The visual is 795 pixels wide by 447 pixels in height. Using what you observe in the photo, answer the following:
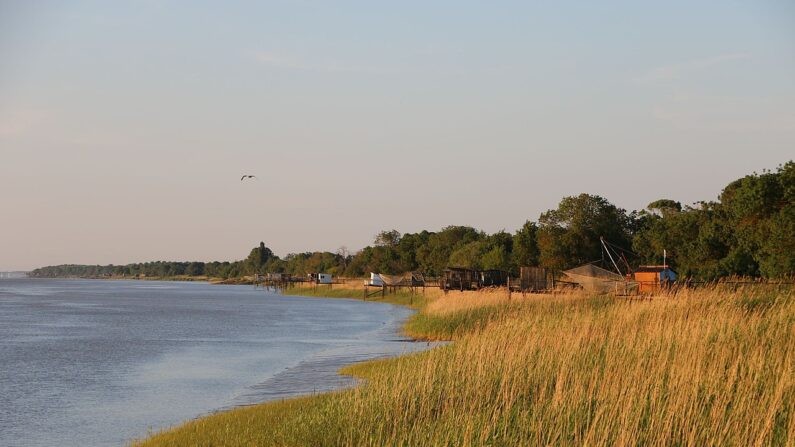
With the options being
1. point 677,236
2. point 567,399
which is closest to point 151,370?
point 567,399

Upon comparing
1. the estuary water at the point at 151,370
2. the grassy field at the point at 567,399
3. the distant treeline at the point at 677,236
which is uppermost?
the distant treeline at the point at 677,236

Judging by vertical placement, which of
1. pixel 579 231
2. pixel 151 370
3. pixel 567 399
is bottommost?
pixel 151 370

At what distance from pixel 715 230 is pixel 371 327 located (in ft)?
122

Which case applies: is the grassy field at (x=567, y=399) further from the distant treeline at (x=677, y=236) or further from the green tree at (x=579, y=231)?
the green tree at (x=579, y=231)

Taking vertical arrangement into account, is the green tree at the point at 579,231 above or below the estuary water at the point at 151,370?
above

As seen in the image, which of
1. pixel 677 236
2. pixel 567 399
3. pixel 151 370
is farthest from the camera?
pixel 677 236

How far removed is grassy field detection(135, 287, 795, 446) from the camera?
498 inches

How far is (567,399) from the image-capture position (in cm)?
1434

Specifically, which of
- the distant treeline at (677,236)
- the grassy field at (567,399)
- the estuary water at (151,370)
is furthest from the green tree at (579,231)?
the grassy field at (567,399)

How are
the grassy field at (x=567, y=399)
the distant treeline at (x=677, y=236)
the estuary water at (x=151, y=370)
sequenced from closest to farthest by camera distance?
1. the grassy field at (x=567, y=399)
2. the estuary water at (x=151, y=370)
3. the distant treeline at (x=677, y=236)

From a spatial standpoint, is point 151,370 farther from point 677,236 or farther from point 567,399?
A: point 677,236

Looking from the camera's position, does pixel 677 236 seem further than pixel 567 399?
Yes

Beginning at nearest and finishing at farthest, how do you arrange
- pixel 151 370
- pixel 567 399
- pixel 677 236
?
pixel 567 399, pixel 151 370, pixel 677 236

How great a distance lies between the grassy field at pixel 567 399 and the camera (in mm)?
12641
